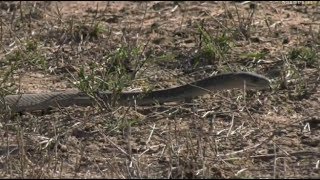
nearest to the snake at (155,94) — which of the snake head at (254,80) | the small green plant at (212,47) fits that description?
the snake head at (254,80)

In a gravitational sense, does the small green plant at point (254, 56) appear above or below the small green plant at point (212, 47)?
below

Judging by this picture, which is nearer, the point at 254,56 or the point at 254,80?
the point at 254,80

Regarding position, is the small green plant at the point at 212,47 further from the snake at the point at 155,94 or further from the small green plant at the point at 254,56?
the snake at the point at 155,94

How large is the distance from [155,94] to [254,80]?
0.75 meters

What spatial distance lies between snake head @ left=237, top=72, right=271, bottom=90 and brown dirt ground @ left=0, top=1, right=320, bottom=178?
0.09 meters

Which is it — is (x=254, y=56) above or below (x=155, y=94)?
above

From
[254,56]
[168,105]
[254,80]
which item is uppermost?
[254,56]

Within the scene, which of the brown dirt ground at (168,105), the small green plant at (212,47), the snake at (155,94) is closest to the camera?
the brown dirt ground at (168,105)

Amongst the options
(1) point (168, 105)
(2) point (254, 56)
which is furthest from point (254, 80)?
(2) point (254, 56)

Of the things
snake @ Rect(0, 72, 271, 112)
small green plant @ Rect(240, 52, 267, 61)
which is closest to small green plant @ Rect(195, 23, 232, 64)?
small green plant @ Rect(240, 52, 267, 61)

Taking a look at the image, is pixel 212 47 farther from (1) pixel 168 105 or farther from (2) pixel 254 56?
(1) pixel 168 105

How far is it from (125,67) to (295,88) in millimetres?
1410

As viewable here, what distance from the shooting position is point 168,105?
659 centimetres

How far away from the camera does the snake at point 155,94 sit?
652cm
